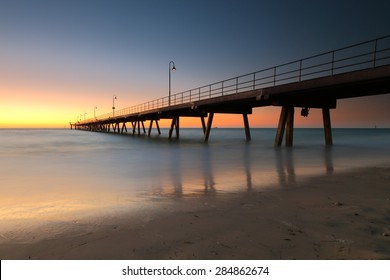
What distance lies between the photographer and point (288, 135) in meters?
18.0

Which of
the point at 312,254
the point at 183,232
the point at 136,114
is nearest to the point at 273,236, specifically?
the point at 312,254

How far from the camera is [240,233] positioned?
3.28 metres

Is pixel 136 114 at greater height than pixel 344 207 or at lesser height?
greater

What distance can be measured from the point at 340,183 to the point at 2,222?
6.65 m

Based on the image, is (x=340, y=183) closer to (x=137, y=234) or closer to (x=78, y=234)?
(x=137, y=234)

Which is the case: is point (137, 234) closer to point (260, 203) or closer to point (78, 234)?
point (78, 234)

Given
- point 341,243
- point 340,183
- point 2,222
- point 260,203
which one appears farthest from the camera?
point 340,183

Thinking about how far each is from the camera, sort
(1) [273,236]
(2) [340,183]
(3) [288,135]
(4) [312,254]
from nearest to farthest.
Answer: (4) [312,254] < (1) [273,236] < (2) [340,183] < (3) [288,135]

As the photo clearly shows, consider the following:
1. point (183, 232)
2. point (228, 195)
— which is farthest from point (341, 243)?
point (228, 195)

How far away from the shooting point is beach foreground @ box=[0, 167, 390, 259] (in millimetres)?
2760

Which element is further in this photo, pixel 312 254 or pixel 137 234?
pixel 137 234

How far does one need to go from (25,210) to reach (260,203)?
3.92m

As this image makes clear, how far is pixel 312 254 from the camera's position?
270 cm

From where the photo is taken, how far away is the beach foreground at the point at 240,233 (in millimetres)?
2760
